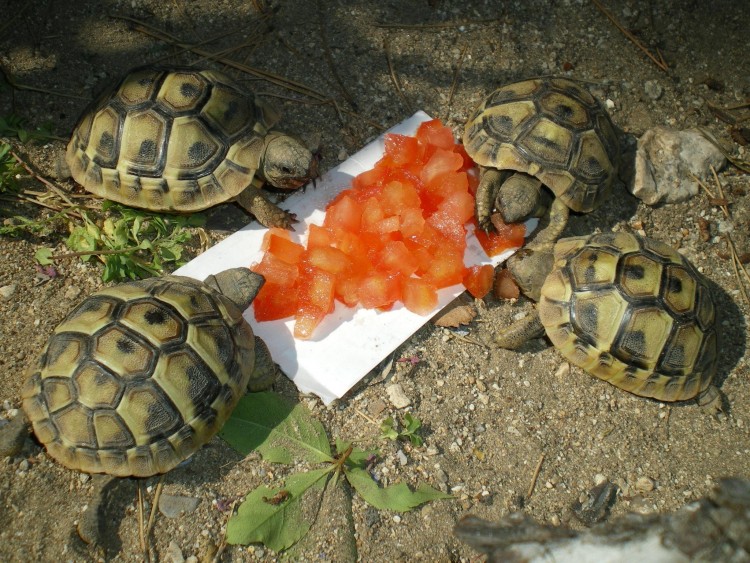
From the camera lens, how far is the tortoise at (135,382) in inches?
120

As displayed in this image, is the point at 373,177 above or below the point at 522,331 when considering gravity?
above

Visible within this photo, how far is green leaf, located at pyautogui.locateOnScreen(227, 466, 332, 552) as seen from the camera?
10.2 ft

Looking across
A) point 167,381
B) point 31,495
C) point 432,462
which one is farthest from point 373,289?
point 31,495

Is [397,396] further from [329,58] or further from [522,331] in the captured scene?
[329,58]

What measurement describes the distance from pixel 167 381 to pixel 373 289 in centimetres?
123

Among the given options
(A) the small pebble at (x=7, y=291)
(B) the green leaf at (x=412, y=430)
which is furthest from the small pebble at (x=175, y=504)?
(A) the small pebble at (x=7, y=291)

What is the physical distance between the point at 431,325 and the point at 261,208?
124cm

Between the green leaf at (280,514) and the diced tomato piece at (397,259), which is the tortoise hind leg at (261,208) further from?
the green leaf at (280,514)

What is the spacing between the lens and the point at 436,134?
13.8 ft

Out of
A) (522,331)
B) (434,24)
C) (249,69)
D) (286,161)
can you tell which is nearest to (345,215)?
(286,161)

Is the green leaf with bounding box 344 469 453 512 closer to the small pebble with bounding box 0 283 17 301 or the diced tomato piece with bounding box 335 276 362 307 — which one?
the diced tomato piece with bounding box 335 276 362 307

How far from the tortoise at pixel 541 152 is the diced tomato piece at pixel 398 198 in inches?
18.0

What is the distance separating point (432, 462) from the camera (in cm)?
348

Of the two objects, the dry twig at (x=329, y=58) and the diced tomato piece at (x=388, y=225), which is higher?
the dry twig at (x=329, y=58)
